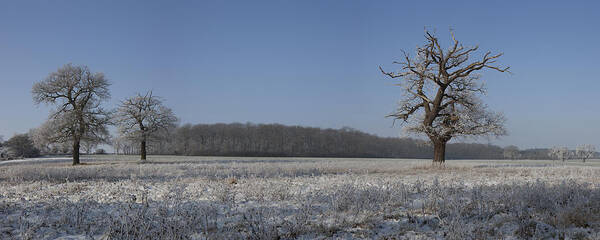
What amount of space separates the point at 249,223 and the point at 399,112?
20410 millimetres

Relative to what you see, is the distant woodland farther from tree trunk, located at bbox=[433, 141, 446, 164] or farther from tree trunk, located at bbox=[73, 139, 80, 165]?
tree trunk, located at bbox=[433, 141, 446, 164]

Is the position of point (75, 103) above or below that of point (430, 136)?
above

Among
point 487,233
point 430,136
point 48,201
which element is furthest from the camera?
point 430,136

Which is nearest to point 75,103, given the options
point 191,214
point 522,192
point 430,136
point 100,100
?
point 100,100

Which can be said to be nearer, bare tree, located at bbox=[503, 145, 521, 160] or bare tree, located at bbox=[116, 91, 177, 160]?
bare tree, located at bbox=[116, 91, 177, 160]

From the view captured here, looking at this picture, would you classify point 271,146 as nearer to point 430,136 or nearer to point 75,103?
point 75,103

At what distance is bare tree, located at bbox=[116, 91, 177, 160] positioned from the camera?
3931cm

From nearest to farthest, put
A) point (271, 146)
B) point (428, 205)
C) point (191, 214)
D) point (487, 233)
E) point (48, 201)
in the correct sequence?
point (487, 233) → point (191, 214) → point (428, 205) → point (48, 201) → point (271, 146)

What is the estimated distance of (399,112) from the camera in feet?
79.4

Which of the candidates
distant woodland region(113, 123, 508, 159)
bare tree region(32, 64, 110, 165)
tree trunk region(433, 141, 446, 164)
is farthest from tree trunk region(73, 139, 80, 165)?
distant woodland region(113, 123, 508, 159)

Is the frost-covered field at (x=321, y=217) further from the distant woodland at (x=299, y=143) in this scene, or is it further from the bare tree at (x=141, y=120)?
the distant woodland at (x=299, y=143)

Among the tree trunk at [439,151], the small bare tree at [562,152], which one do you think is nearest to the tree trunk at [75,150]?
the tree trunk at [439,151]

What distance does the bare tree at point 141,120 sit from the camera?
129 feet

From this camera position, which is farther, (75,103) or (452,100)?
(75,103)
